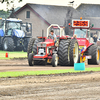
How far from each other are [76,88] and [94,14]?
7027 centimetres

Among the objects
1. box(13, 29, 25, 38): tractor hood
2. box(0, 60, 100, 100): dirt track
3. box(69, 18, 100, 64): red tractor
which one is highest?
box(13, 29, 25, 38): tractor hood

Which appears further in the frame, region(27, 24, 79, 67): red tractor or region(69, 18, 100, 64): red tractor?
region(69, 18, 100, 64): red tractor

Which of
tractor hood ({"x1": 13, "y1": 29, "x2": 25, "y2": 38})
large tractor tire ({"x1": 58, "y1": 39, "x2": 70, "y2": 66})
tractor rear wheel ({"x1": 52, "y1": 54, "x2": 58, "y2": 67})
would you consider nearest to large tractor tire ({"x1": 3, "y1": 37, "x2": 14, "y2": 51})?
tractor hood ({"x1": 13, "y1": 29, "x2": 25, "y2": 38})

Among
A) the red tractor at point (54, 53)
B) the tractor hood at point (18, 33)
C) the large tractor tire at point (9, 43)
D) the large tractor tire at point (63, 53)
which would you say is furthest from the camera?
the tractor hood at point (18, 33)

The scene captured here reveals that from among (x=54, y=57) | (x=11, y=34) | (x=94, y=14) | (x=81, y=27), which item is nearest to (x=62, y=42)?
(x=54, y=57)

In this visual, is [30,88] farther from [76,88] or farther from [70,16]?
[70,16]

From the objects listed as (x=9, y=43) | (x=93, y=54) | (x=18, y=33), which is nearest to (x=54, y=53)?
(x=93, y=54)

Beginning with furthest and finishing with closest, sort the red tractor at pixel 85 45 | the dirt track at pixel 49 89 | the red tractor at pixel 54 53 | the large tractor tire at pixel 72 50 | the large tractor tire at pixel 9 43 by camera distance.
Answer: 1. the large tractor tire at pixel 9 43
2. the red tractor at pixel 85 45
3. the large tractor tire at pixel 72 50
4. the red tractor at pixel 54 53
5. the dirt track at pixel 49 89

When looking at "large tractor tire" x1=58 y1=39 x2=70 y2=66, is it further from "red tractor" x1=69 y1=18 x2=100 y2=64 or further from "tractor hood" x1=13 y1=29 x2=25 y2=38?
"tractor hood" x1=13 y1=29 x2=25 y2=38

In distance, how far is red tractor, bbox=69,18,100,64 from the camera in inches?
821

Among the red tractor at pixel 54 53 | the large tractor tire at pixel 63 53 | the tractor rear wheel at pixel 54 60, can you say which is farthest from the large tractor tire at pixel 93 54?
the tractor rear wheel at pixel 54 60

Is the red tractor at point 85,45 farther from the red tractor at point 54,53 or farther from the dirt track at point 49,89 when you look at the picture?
the dirt track at point 49,89

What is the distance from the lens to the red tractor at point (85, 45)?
68.4 feet

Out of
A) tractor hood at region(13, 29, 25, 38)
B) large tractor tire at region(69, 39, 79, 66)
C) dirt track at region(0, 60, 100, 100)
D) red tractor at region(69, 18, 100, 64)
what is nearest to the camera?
dirt track at region(0, 60, 100, 100)
